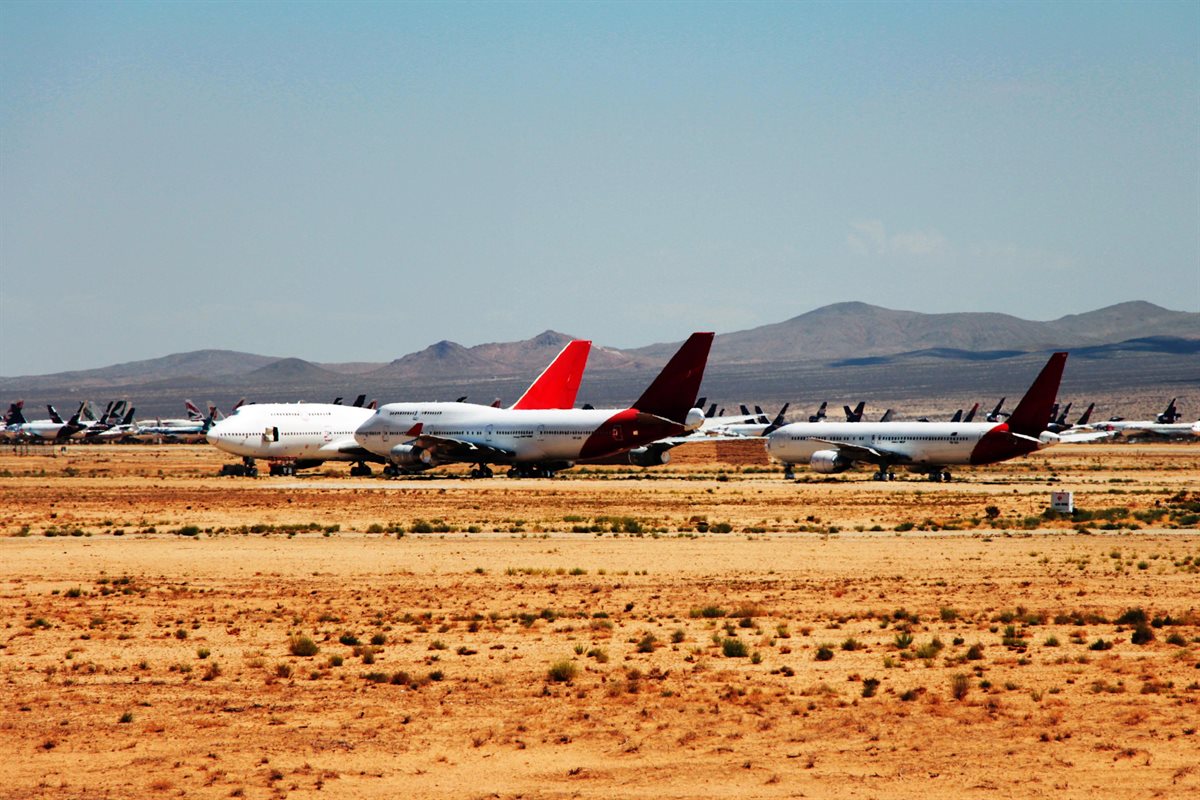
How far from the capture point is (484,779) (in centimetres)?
1478

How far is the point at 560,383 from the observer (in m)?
91.9

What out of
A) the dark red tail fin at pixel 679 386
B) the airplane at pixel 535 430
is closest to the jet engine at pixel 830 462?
the airplane at pixel 535 430

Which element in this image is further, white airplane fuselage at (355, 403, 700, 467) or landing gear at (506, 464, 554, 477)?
landing gear at (506, 464, 554, 477)

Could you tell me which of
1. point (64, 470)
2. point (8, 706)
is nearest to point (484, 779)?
point (8, 706)

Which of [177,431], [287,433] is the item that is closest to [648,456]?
[287,433]

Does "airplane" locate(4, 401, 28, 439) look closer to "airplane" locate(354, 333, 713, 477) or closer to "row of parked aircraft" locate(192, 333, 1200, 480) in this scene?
"row of parked aircraft" locate(192, 333, 1200, 480)

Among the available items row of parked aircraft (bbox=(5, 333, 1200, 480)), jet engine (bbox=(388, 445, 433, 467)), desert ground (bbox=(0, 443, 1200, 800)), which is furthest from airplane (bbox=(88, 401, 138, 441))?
desert ground (bbox=(0, 443, 1200, 800))

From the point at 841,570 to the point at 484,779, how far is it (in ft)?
61.6

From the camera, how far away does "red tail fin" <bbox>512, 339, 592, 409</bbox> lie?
298 ft

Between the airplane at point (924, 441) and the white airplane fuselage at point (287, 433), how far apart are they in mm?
24689

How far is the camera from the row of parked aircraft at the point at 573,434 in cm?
7075

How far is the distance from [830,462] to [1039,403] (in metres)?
12.1

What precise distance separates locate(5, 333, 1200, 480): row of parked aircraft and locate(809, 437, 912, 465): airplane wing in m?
0.07

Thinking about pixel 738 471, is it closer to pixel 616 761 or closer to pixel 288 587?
pixel 288 587
